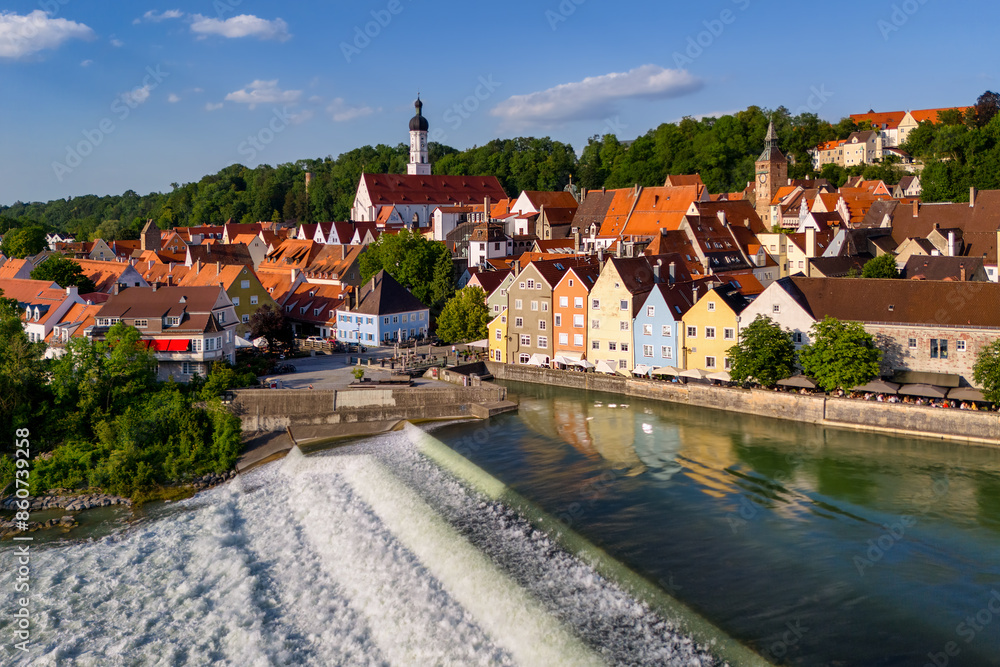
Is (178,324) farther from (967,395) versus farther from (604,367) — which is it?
(967,395)

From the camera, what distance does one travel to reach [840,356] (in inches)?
1212

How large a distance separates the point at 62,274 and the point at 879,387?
43242 millimetres

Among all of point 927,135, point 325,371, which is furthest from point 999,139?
point 325,371

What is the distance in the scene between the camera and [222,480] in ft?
90.2

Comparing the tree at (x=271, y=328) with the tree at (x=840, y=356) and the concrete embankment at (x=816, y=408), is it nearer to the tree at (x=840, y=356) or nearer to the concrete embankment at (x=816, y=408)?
the concrete embankment at (x=816, y=408)

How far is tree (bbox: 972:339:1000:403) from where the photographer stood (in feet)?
91.6

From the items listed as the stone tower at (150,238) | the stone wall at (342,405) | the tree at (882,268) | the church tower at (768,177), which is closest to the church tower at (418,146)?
the stone tower at (150,238)

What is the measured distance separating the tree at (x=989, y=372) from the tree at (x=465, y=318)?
76.0ft

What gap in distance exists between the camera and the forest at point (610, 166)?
7088 cm

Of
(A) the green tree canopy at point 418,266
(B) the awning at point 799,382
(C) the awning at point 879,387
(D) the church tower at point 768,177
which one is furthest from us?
(D) the church tower at point 768,177

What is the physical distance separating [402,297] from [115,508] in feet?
73.0

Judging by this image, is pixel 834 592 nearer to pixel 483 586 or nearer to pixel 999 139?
pixel 483 586

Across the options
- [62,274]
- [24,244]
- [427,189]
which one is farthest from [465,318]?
[427,189]

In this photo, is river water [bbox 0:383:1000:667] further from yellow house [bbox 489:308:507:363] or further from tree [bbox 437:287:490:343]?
tree [bbox 437:287:490:343]
